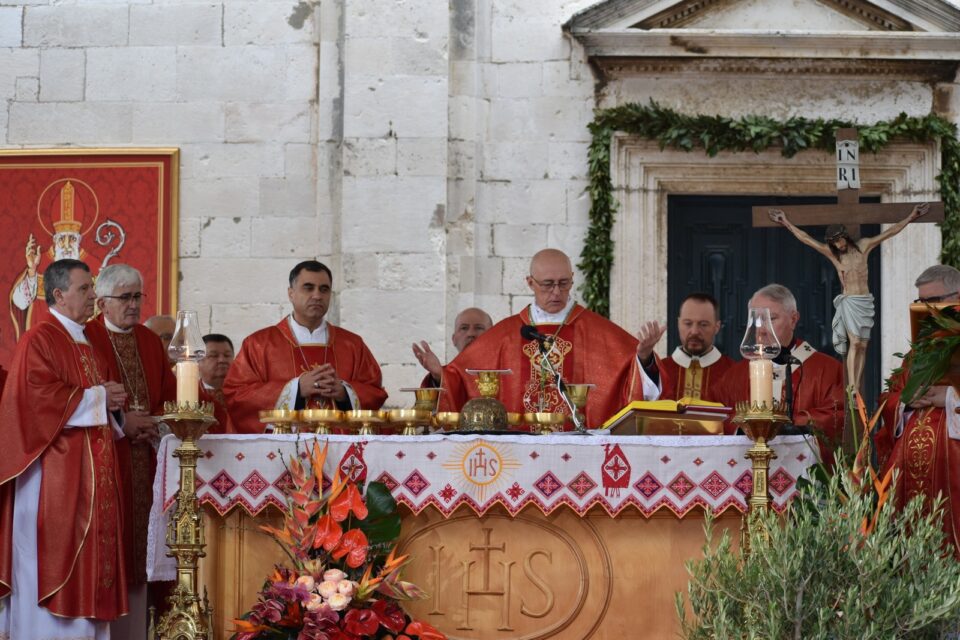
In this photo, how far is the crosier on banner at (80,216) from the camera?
35.8ft

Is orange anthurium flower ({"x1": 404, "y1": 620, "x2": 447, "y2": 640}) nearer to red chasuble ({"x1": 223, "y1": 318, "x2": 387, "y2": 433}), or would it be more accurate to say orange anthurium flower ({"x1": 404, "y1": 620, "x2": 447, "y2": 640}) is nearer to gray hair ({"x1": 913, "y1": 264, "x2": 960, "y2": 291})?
red chasuble ({"x1": 223, "y1": 318, "x2": 387, "y2": 433})

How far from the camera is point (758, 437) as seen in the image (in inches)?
240

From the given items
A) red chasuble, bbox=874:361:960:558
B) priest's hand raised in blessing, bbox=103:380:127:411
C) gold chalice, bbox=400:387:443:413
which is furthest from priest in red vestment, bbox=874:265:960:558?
priest's hand raised in blessing, bbox=103:380:127:411

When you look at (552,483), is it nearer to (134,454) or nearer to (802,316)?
(134,454)

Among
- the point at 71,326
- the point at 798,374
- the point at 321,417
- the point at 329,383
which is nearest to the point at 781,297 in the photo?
the point at 798,374

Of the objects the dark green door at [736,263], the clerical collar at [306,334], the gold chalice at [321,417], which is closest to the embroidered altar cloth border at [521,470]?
the gold chalice at [321,417]

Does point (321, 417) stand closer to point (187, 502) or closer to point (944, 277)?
point (187, 502)

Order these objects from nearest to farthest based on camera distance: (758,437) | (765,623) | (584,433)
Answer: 1. (765,623)
2. (758,437)
3. (584,433)

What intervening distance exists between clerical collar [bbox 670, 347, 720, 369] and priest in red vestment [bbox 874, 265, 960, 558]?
1701 mm

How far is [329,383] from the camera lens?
7.71m

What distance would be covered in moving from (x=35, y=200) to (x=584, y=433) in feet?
18.9

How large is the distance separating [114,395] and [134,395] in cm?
73

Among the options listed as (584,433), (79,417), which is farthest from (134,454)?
(584,433)

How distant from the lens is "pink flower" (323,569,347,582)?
238 inches
